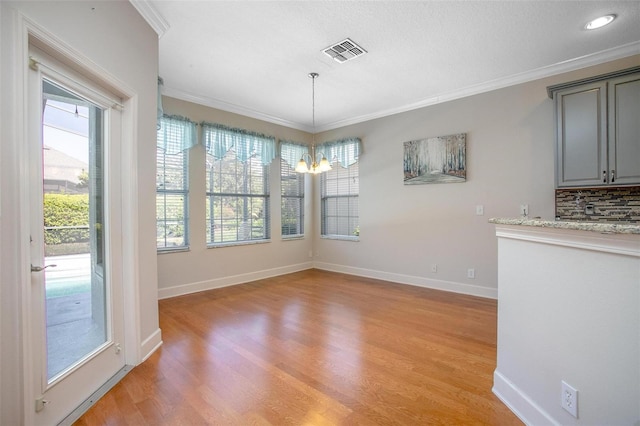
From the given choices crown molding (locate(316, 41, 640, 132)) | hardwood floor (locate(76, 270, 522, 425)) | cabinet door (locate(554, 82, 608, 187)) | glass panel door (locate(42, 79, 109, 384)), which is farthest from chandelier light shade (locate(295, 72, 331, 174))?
cabinet door (locate(554, 82, 608, 187))

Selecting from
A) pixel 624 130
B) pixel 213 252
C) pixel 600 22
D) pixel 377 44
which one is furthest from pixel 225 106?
pixel 624 130

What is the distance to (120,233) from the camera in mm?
2203

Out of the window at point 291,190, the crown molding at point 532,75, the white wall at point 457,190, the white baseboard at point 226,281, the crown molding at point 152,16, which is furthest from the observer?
the window at point 291,190

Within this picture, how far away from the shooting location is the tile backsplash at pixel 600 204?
2.99m

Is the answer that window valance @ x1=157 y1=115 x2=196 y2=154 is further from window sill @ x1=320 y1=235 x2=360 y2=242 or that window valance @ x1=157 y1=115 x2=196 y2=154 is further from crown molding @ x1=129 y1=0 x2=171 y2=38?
window sill @ x1=320 y1=235 x2=360 y2=242

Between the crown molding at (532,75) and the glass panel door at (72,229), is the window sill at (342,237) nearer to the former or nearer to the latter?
the crown molding at (532,75)

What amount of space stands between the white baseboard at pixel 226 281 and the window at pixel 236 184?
59cm

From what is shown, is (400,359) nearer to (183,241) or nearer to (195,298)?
(195,298)

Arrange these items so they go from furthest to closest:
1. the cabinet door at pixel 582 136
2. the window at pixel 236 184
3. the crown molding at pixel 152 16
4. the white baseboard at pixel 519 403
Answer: the window at pixel 236 184 < the cabinet door at pixel 582 136 < the crown molding at pixel 152 16 < the white baseboard at pixel 519 403

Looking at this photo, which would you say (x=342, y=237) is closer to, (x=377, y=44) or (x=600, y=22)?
(x=377, y=44)

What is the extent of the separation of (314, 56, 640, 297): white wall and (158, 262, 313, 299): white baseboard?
955 mm

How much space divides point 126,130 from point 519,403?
3.18 metres

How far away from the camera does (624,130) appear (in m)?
2.79

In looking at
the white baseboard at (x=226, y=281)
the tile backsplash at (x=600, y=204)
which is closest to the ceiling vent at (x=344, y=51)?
the tile backsplash at (x=600, y=204)
